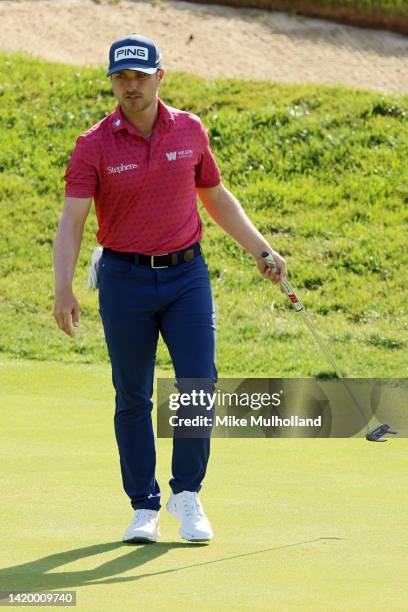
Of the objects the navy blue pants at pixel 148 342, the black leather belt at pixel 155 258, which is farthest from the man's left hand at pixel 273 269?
the black leather belt at pixel 155 258

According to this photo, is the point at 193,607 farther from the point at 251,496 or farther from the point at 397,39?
the point at 397,39

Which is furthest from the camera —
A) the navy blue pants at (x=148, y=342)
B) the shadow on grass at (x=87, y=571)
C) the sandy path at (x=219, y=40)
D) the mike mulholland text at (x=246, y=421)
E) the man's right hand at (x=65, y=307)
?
the sandy path at (x=219, y=40)

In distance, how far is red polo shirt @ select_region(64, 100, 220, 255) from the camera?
5730mm

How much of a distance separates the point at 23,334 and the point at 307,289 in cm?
305

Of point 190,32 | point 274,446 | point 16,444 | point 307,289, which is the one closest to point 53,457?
point 16,444

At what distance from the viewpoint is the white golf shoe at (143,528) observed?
5717 millimetres

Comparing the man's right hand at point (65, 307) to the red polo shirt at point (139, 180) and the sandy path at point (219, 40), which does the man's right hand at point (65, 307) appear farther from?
the sandy path at point (219, 40)

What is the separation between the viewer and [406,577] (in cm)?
499

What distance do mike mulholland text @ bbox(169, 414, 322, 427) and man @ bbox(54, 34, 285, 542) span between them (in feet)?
0.24

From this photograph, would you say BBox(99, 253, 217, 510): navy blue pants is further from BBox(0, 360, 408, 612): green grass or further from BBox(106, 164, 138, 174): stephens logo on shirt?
BBox(106, 164, 138, 174): stephens logo on shirt

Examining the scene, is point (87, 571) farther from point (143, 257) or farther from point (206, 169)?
point (206, 169)

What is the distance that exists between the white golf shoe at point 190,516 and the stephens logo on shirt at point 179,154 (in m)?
1.28

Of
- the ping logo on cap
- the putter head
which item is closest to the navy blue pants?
the ping logo on cap

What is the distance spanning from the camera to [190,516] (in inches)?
228
